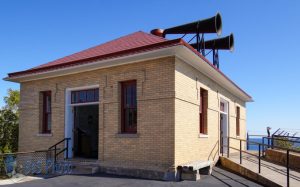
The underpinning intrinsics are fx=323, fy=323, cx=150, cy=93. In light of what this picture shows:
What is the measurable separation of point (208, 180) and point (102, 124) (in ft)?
14.3


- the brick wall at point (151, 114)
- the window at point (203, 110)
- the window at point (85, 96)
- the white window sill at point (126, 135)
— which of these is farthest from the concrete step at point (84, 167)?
the window at point (203, 110)

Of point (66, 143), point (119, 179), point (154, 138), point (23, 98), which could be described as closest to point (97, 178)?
point (119, 179)

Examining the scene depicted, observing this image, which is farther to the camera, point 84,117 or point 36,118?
point 84,117

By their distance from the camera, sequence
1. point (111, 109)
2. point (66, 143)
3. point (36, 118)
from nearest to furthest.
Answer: point (111, 109), point (66, 143), point (36, 118)

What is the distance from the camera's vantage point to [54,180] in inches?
409

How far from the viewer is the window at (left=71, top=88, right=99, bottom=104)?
1281 cm

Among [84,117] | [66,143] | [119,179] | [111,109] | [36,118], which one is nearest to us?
[119,179]

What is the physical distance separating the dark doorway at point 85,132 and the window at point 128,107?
3075 millimetres

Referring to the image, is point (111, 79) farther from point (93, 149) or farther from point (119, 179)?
point (93, 149)

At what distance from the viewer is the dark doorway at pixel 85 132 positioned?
560 inches

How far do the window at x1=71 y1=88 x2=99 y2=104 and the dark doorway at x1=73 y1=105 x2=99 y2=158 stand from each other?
655 millimetres

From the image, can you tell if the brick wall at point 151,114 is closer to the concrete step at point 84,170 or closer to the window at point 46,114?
the window at point 46,114

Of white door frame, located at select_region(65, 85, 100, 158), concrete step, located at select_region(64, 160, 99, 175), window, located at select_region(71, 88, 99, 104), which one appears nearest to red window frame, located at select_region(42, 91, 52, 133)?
white door frame, located at select_region(65, 85, 100, 158)

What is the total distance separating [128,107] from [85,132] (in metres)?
3.83
